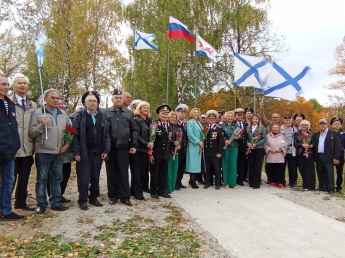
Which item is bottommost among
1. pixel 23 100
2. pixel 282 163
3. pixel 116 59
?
pixel 282 163

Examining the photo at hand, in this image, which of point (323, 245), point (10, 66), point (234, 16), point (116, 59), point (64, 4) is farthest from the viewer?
point (10, 66)

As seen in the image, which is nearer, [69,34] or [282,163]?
[282,163]

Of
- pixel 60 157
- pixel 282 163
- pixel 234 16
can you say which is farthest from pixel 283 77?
pixel 234 16

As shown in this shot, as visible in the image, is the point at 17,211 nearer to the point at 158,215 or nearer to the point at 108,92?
the point at 158,215

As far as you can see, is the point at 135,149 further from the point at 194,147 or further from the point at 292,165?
the point at 292,165

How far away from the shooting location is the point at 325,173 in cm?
835

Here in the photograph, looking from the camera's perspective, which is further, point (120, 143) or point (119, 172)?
point (119, 172)

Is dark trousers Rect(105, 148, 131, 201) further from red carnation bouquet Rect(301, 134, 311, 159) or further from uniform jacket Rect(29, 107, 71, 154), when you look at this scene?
red carnation bouquet Rect(301, 134, 311, 159)

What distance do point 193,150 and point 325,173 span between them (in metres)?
3.47

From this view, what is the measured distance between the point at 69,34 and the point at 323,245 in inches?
669

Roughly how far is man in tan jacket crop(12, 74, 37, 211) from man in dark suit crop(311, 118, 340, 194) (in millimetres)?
6755

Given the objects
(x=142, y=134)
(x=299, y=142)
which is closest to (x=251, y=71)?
(x=299, y=142)

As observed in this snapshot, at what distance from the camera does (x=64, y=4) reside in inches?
701

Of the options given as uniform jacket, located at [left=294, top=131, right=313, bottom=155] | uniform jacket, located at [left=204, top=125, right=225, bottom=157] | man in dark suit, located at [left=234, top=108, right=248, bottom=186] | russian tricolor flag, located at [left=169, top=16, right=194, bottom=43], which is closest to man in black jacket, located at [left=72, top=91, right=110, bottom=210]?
uniform jacket, located at [left=204, top=125, right=225, bottom=157]
